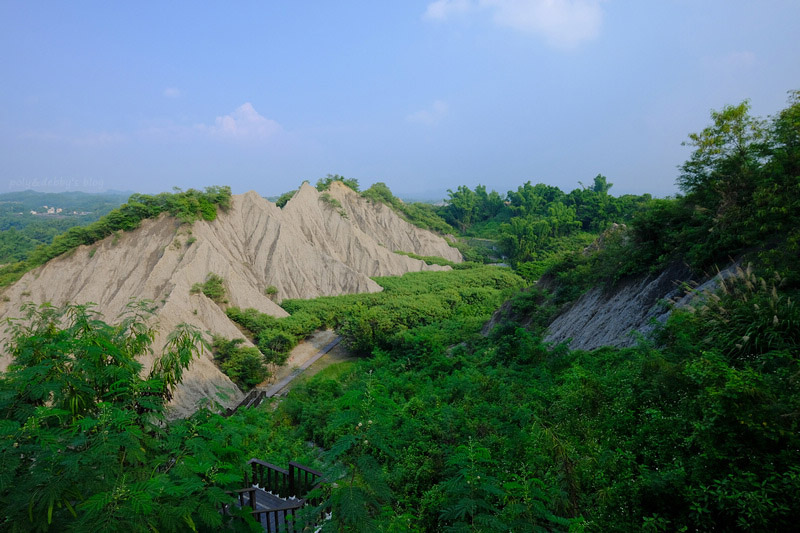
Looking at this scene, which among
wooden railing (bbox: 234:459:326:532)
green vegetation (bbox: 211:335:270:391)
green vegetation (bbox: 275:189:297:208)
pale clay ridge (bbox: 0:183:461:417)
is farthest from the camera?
green vegetation (bbox: 275:189:297:208)

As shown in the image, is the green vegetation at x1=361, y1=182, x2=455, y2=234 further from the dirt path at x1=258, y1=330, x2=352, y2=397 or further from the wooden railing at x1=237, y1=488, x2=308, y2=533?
the wooden railing at x1=237, y1=488, x2=308, y2=533

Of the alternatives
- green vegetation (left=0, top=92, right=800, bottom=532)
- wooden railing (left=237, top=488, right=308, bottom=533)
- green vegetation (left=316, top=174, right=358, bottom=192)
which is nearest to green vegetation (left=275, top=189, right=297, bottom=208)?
green vegetation (left=316, top=174, right=358, bottom=192)

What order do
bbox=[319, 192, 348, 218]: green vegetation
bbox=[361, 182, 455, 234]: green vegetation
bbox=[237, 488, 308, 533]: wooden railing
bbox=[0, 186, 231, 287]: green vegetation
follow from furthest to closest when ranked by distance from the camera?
bbox=[361, 182, 455, 234]: green vegetation < bbox=[319, 192, 348, 218]: green vegetation < bbox=[0, 186, 231, 287]: green vegetation < bbox=[237, 488, 308, 533]: wooden railing

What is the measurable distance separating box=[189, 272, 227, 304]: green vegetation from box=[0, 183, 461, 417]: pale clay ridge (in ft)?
1.56

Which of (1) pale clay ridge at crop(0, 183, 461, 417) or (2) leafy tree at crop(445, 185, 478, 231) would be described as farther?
(2) leafy tree at crop(445, 185, 478, 231)

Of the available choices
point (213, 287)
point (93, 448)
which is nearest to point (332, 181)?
point (213, 287)

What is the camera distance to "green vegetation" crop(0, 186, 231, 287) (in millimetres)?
22281

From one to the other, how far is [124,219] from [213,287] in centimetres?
890

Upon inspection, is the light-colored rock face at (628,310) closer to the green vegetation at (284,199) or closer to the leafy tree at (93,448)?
the leafy tree at (93,448)

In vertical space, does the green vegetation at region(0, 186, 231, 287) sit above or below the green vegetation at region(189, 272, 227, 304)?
above

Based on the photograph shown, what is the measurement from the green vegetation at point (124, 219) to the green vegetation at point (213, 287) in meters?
5.30

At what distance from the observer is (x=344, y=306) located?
22.6m

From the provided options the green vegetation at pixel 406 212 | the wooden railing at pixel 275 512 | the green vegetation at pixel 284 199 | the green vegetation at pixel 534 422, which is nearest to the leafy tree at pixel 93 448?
the green vegetation at pixel 534 422

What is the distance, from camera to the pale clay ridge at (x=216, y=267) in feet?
60.0
